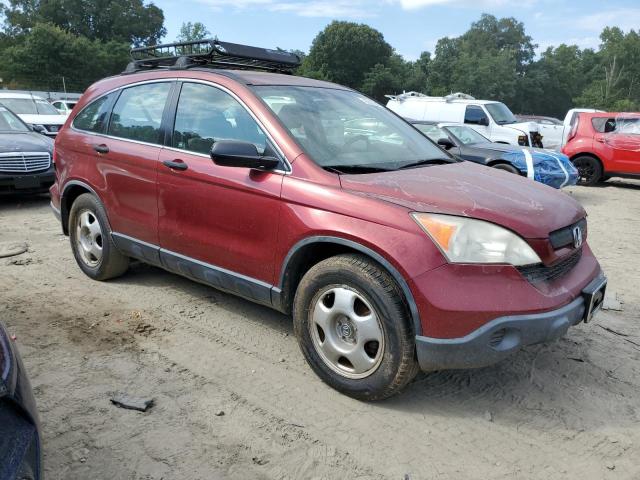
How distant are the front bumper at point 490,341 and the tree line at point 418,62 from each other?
184ft

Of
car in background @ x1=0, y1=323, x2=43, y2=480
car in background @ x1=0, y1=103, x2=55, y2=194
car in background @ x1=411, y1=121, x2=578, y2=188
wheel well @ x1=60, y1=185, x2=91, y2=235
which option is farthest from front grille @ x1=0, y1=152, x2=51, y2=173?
car in background @ x1=0, y1=323, x2=43, y2=480

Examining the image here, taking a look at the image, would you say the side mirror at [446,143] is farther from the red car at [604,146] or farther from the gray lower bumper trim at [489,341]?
the gray lower bumper trim at [489,341]

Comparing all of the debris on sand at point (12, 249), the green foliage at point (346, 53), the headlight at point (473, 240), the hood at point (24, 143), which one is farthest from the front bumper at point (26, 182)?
the green foliage at point (346, 53)

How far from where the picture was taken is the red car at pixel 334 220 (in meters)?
2.66

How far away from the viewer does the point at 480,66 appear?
225 feet

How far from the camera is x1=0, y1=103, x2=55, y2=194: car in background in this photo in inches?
310

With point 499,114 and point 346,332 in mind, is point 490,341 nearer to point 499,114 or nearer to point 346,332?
point 346,332

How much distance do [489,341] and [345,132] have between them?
65.4 inches

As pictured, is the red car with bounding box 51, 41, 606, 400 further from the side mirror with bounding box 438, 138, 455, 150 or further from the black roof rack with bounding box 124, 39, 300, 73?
the side mirror with bounding box 438, 138, 455, 150

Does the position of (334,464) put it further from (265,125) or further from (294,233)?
(265,125)

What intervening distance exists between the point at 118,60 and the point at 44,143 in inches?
1964

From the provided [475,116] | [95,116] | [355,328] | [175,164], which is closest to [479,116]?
[475,116]

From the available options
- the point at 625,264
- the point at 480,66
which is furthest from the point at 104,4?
the point at 625,264

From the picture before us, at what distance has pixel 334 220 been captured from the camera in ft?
9.57
